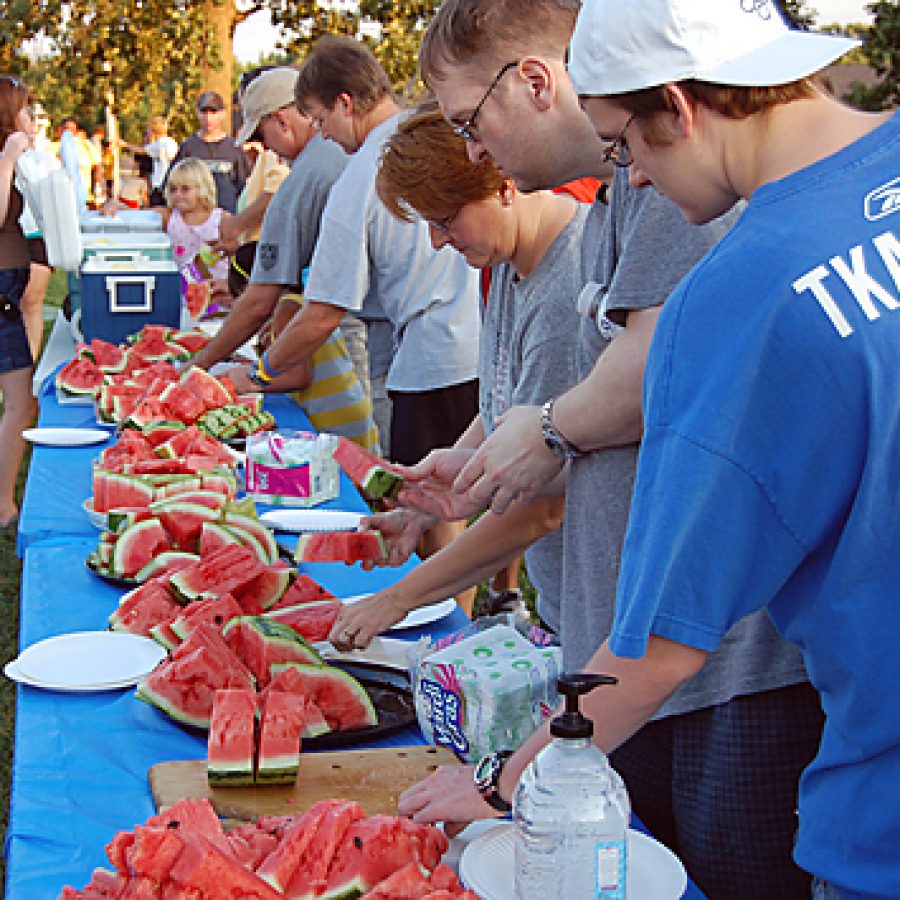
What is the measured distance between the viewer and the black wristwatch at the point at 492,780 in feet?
5.56

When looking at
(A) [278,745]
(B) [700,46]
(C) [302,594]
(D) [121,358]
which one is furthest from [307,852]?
(D) [121,358]

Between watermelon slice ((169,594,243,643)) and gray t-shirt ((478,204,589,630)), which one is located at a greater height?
gray t-shirt ((478,204,589,630))

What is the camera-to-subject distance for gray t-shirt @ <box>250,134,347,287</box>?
18.3 ft

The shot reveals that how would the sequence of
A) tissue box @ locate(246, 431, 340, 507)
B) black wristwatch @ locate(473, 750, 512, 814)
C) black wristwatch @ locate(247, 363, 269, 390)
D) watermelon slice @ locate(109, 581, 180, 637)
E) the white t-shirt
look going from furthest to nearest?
the white t-shirt
black wristwatch @ locate(247, 363, 269, 390)
tissue box @ locate(246, 431, 340, 507)
watermelon slice @ locate(109, 581, 180, 637)
black wristwatch @ locate(473, 750, 512, 814)

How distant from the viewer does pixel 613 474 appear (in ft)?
6.98

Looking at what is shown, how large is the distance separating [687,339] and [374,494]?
1.81m

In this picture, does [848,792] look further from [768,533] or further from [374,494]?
[374,494]

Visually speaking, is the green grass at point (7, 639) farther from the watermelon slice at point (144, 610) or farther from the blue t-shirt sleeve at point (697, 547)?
the blue t-shirt sleeve at point (697, 547)

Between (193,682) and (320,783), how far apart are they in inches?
17.5

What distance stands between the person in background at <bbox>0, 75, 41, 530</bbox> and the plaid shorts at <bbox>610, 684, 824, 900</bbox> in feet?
17.7

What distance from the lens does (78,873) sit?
1899 mm

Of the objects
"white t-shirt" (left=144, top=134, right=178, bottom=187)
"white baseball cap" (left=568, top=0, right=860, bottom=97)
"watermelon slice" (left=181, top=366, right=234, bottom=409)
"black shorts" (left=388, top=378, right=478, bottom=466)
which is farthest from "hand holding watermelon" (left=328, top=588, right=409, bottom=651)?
"white t-shirt" (left=144, top=134, right=178, bottom=187)

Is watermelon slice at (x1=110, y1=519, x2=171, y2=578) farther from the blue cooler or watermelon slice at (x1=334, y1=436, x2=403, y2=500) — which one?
the blue cooler

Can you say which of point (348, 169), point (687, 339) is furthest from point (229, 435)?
point (687, 339)
